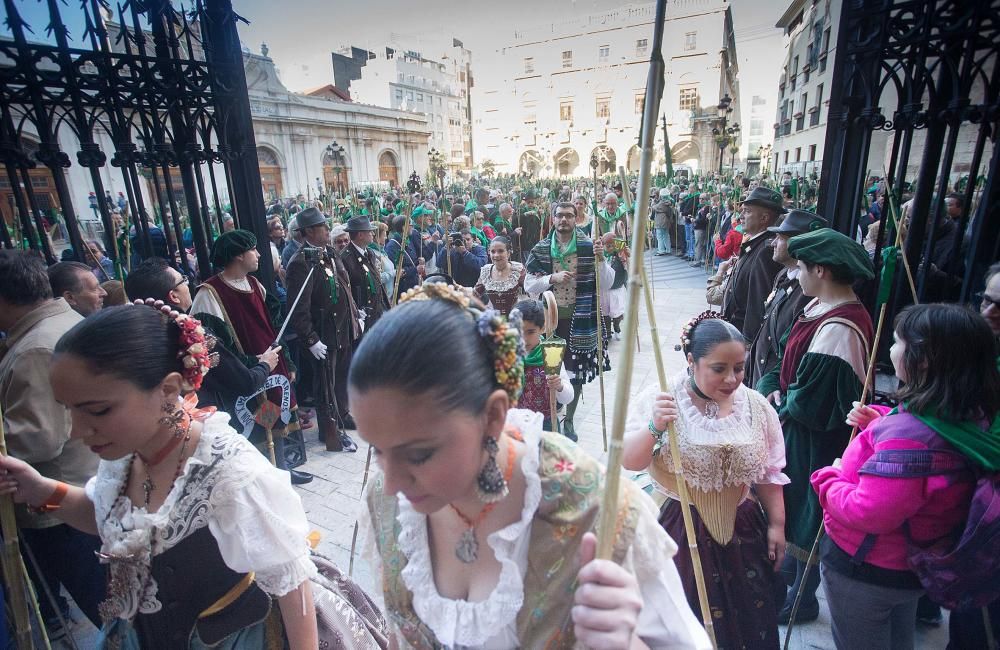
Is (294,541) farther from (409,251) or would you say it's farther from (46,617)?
(409,251)

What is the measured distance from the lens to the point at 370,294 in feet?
16.5

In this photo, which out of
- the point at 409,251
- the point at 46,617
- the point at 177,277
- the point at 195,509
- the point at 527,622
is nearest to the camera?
the point at 527,622

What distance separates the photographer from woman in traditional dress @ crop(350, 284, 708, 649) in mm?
889

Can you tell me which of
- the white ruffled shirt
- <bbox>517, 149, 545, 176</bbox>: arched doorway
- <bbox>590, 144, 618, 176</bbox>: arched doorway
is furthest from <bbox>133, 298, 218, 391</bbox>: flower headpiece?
<bbox>517, 149, 545, 176</bbox>: arched doorway

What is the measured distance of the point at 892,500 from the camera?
59.1 inches

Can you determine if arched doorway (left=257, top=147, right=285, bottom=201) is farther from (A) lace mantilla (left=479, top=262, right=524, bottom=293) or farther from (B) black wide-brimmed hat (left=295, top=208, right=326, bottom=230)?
(A) lace mantilla (left=479, top=262, right=524, bottom=293)

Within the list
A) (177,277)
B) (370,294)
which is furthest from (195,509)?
(370,294)

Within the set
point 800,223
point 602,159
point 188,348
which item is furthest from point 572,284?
point 188,348

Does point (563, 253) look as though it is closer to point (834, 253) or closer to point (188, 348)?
point (834, 253)

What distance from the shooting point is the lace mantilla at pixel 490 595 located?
1021mm

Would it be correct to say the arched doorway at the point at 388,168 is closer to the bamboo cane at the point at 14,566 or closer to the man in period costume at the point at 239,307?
the man in period costume at the point at 239,307

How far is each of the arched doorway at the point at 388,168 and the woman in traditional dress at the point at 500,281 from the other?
27.6 metres

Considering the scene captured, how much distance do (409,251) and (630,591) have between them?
21.7ft

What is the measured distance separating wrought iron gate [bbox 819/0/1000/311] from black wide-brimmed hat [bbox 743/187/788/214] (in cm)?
36
